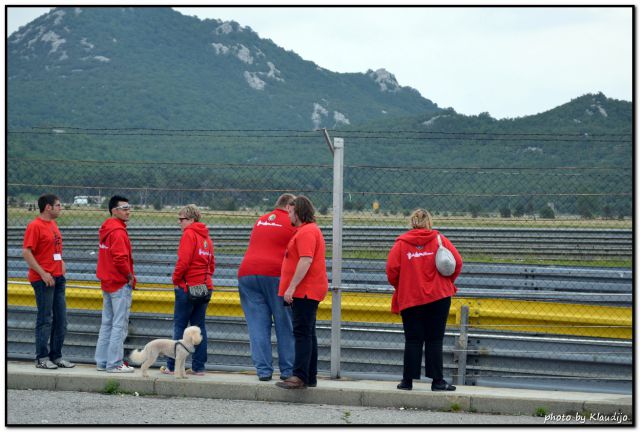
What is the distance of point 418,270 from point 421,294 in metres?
0.19

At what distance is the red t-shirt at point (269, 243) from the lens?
8.32 m

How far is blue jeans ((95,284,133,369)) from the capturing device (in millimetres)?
8883

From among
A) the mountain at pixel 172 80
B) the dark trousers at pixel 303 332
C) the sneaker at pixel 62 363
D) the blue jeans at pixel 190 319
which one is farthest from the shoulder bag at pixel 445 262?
the mountain at pixel 172 80

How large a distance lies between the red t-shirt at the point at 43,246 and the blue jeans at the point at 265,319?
170 cm

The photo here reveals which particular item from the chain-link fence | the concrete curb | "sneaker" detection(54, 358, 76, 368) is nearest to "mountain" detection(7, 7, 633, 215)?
the chain-link fence

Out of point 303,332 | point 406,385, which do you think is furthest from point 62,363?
point 406,385

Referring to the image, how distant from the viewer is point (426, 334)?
8.13m

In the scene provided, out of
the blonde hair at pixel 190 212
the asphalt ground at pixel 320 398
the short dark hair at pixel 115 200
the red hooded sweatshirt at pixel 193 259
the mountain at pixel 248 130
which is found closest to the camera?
the asphalt ground at pixel 320 398

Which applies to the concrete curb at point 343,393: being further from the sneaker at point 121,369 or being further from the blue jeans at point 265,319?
the blue jeans at point 265,319

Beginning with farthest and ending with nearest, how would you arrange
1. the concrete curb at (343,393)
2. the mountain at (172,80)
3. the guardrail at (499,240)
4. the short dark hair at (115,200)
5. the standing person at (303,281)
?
1. the mountain at (172,80)
2. the guardrail at (499,240)
3. the short dark hair at (115,200)
4. the standing person at (303,281)
5. the concrete curb at (343,393)

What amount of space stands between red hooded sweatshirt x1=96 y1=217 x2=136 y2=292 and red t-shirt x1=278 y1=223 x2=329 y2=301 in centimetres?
160

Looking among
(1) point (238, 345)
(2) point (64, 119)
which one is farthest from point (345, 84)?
(1) point (238, 345)

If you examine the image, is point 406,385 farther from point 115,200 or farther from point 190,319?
point 115,200

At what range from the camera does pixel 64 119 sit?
3095 inches
